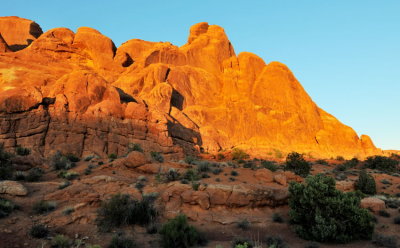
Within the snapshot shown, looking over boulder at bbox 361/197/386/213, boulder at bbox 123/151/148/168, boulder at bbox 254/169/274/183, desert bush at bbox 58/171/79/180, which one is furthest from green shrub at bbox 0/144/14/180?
boulder at bbox 361/197/386/213

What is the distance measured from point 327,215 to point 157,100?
43.7 meters

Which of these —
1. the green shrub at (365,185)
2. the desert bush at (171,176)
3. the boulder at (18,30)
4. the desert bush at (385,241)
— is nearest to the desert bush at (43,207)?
the desert bush at (171,176)

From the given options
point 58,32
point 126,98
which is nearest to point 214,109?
point 126,98

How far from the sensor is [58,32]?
64.9 metres

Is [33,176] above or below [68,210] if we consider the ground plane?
above

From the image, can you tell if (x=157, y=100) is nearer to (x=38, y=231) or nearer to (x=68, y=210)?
(x=68, y=210)

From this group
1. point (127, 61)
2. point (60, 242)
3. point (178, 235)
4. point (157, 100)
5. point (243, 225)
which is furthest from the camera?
point (127, 61)

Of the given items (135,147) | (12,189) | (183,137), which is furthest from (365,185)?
(183,137)

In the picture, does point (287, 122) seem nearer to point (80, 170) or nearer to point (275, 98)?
point (275, 98)

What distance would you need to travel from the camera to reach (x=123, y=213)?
38.4 feet

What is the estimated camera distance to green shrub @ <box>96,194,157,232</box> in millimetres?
11523

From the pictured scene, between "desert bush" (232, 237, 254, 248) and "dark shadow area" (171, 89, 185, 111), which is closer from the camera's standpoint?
"desert bush" (232, 237, 254, 248)

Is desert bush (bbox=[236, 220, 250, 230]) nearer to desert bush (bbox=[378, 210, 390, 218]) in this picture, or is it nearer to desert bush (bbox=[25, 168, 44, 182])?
desert bush (bbox=[378, 210, 390, 218])

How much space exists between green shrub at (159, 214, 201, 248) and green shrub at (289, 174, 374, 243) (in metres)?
4.59
